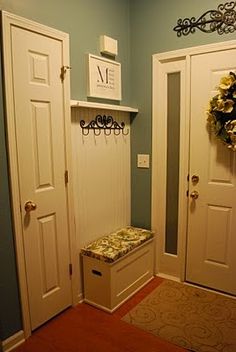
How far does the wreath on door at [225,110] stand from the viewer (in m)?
2.25

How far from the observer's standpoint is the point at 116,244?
8.40 feet

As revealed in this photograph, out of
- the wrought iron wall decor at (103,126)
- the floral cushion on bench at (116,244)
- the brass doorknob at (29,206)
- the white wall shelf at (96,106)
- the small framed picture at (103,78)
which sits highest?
the small framed picture at (103,78)

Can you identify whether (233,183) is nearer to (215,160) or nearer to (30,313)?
(215,160)

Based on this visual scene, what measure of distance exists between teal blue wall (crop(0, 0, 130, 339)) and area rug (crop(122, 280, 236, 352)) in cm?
92

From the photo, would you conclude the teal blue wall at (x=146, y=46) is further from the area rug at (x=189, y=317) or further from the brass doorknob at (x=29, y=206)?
the brass doorknob at (x=29, y=206)

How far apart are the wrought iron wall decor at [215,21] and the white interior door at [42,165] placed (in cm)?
113

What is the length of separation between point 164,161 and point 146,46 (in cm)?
110

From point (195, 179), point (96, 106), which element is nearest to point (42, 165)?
point (96, 106)

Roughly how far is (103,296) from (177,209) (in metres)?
1.04

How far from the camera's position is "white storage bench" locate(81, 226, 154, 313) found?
7.76ft

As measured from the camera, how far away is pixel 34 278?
2115mm

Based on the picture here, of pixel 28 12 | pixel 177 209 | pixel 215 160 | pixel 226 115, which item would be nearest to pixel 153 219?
pixel 177 209

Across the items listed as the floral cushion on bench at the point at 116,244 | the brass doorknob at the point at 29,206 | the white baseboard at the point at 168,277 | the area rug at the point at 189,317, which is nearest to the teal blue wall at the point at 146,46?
the floral cushion on bench at the point at 116,244

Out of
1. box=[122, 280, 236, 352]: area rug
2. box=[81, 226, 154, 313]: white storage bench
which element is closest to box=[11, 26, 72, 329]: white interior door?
box=[81, 226, 154, 313]: white storage bench
